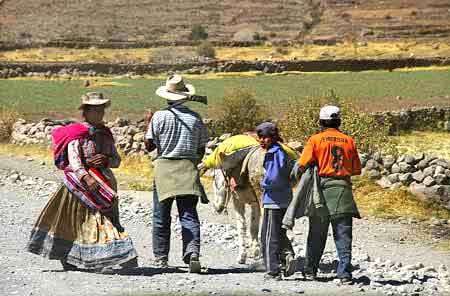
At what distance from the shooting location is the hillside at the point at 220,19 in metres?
93.3

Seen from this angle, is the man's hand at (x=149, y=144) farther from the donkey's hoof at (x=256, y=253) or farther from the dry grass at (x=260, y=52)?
the dry grass at (x=260, y=52)

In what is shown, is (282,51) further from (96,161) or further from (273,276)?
(273,276)

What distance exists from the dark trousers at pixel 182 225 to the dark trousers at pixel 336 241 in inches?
41.7

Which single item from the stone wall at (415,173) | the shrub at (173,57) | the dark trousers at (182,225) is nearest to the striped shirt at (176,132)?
the dark trousers at (182,225)

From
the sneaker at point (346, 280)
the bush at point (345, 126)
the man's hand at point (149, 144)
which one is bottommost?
the sneaker at point (346, 280)

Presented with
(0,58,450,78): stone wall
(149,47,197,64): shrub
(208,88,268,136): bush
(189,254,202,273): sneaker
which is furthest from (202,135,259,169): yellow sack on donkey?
(149,47,197,64): shrub

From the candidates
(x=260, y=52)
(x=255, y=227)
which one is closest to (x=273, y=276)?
(x=255, y=227)

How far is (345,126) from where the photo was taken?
19344mm

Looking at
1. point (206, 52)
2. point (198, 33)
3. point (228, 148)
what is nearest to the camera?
point (228, 148)

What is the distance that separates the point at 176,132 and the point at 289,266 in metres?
1.65

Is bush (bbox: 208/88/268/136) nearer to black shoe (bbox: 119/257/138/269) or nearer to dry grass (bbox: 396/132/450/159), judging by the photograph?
dry grass (bbox: 396/132/450/159)

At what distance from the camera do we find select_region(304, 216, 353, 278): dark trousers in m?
8.92

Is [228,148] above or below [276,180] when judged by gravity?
above

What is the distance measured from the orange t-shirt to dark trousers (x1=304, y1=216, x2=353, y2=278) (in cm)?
44
